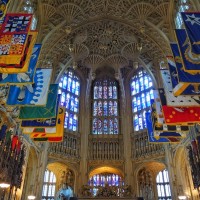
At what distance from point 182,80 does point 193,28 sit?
2.93 metres

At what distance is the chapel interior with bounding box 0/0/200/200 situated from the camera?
81.1 ft

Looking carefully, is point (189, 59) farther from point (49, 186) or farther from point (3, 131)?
point (49, 186)

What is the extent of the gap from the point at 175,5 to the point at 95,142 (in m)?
19.1

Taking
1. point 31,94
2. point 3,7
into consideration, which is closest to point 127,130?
point 31,94

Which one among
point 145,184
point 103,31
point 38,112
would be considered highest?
point 103,31

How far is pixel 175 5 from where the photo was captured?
80.9 feet

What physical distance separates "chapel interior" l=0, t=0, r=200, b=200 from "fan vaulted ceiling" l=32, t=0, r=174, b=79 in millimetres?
111

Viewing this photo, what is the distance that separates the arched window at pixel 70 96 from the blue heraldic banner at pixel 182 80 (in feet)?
64.9

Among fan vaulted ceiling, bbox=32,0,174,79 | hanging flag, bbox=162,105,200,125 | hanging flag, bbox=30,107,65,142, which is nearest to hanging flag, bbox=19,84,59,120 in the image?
hanging flag, bbox=30,107,65,142

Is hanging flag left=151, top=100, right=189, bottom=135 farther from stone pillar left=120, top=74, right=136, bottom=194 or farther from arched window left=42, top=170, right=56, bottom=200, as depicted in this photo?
A: arched window left=42, top=170, right=56, bottom=200

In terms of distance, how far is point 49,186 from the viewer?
98.3 ft

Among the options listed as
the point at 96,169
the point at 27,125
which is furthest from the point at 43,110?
the point at 96,169

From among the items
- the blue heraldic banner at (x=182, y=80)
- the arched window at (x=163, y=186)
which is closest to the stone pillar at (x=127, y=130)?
the arched window at (x=163, y=186)

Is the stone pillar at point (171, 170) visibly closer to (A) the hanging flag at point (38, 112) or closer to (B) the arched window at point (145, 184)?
(B) the arched window at point (145, 184)
